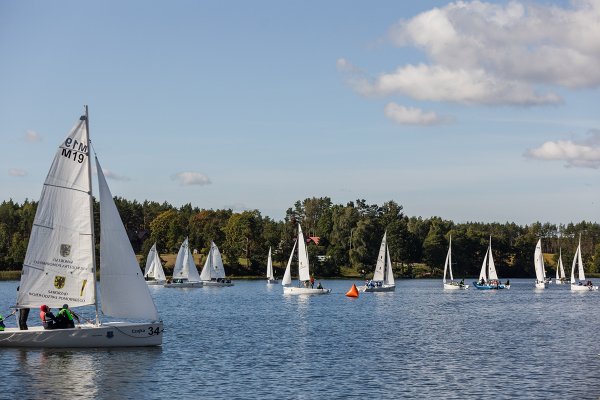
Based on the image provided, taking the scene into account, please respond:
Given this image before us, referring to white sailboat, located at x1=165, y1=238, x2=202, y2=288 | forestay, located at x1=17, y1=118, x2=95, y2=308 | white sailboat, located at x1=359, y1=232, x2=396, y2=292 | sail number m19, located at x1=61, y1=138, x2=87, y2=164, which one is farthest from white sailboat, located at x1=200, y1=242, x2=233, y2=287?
sail number m19, located at x1=61, y1=138, x2=87, y2=164

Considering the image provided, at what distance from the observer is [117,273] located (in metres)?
49.6

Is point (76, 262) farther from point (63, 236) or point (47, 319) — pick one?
point (47, 319)

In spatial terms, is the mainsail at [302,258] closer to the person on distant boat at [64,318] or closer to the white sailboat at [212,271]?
the white sailboat at [212,271]

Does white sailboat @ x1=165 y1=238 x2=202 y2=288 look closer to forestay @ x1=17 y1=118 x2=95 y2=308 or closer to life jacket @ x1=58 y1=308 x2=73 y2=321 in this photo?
forestay @ x1=17 y1=118 x2=95 y2=308

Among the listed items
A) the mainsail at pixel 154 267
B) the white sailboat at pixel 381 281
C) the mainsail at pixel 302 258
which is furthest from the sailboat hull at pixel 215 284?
the mainsail at pixel 302 258

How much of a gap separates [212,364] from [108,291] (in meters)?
7.25

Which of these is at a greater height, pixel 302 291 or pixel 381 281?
pixel 381 281

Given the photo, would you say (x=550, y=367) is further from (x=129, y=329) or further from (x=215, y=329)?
(x=215, y=329)

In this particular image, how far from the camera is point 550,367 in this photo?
46906mm

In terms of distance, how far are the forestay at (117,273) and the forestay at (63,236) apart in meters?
0.98

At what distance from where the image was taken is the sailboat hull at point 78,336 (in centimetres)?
4834

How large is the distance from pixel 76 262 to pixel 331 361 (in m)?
14.8

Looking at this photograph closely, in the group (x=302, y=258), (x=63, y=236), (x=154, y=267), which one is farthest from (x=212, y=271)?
(x=63, y=236)

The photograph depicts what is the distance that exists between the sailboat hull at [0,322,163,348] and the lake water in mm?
495
